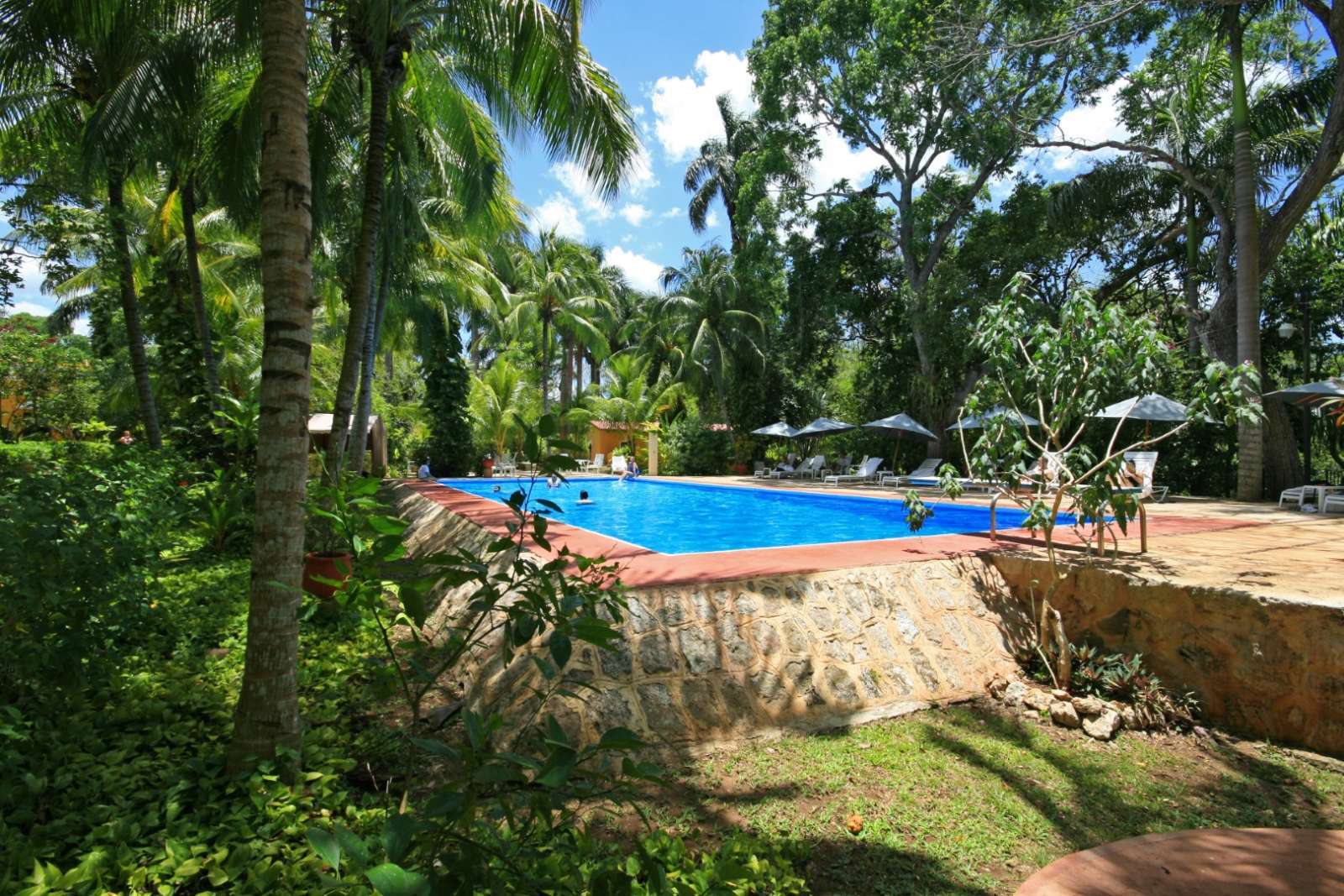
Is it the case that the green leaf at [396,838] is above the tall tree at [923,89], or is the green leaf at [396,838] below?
below

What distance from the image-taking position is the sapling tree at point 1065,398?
5.02 m

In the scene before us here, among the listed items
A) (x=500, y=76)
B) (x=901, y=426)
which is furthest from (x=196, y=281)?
(x=901, y=426)

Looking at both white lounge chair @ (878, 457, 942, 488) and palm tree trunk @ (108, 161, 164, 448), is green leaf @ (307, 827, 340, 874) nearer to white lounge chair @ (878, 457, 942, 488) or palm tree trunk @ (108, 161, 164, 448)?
palm tree trunk @ (108, 161, 164, 448)

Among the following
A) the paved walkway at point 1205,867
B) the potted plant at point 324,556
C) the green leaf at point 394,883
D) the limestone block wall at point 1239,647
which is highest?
the green leaf at point 394,883

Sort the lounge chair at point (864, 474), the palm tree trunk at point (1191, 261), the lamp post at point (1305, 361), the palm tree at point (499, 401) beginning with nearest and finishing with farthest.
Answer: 1. the lamp post at point (1305, 361)
2. the palm tree trunk at point (1191, 261)
3. the lounge chair at point (864, 474)
4. the palm tree at point (499, 401)

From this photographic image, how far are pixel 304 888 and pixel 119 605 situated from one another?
1.78m

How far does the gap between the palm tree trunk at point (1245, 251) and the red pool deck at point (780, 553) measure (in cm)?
558

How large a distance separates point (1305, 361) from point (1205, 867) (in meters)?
17.1

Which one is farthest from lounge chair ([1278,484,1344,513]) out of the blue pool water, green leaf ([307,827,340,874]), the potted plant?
green leaf ([307,827,340,874])

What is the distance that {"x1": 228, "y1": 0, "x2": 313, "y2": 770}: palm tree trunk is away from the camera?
9.07ft

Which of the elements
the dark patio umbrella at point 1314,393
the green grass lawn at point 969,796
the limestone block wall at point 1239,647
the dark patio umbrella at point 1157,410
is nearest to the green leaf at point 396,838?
the green grass lawn at point 969,796

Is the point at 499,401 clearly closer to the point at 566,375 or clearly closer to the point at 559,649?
the point at 566,375

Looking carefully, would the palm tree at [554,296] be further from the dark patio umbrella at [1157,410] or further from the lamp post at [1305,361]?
the lamp post at [1305,361]

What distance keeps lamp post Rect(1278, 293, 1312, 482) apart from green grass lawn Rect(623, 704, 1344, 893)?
12.1 m
